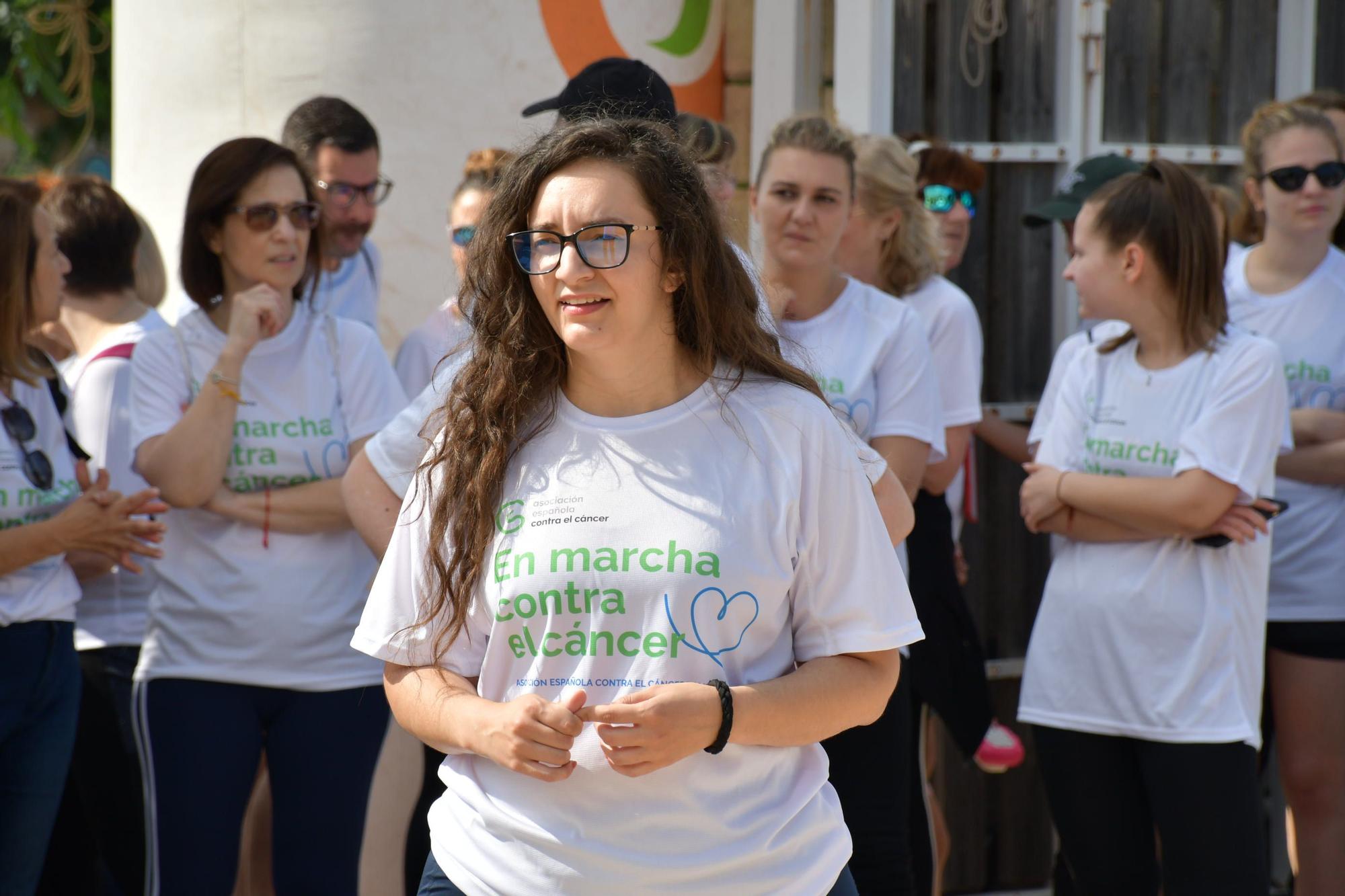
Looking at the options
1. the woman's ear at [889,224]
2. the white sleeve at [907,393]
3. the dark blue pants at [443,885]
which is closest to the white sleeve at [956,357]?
the woman's ear at [889,224]

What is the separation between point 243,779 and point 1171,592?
7.09 feet

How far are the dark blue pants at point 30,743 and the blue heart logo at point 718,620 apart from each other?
200 centimetres

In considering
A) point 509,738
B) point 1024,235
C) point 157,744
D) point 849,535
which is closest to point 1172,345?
point 1024,235

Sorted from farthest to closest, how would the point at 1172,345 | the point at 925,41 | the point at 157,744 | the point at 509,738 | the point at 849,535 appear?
1. the point at 925,41
2. the point at 1172,345
3. the point at 157,744
4. the point at 849,535
5. the point at 509,738

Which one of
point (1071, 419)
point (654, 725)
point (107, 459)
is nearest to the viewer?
point (654, 725)

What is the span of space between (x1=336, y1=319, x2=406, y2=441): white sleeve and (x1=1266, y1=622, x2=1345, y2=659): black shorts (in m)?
2.43

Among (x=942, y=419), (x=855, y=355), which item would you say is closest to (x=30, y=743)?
(x=855, y=355)

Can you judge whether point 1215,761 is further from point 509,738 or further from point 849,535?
point 509,738

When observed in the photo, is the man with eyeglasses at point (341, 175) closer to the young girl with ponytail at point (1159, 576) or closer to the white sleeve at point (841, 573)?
the young girl with ponytail at point (1159, 576)

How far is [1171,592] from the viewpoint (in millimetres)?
3393

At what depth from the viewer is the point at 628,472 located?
6.83ft

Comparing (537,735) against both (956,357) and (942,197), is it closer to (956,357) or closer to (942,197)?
(956,357)

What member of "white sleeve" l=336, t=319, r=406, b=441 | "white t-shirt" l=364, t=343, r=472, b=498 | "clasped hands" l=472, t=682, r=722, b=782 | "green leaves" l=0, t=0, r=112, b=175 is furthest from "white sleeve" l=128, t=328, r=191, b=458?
"green leaves" l=0, t=0, r=112, b=175

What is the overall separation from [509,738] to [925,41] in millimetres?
3392
